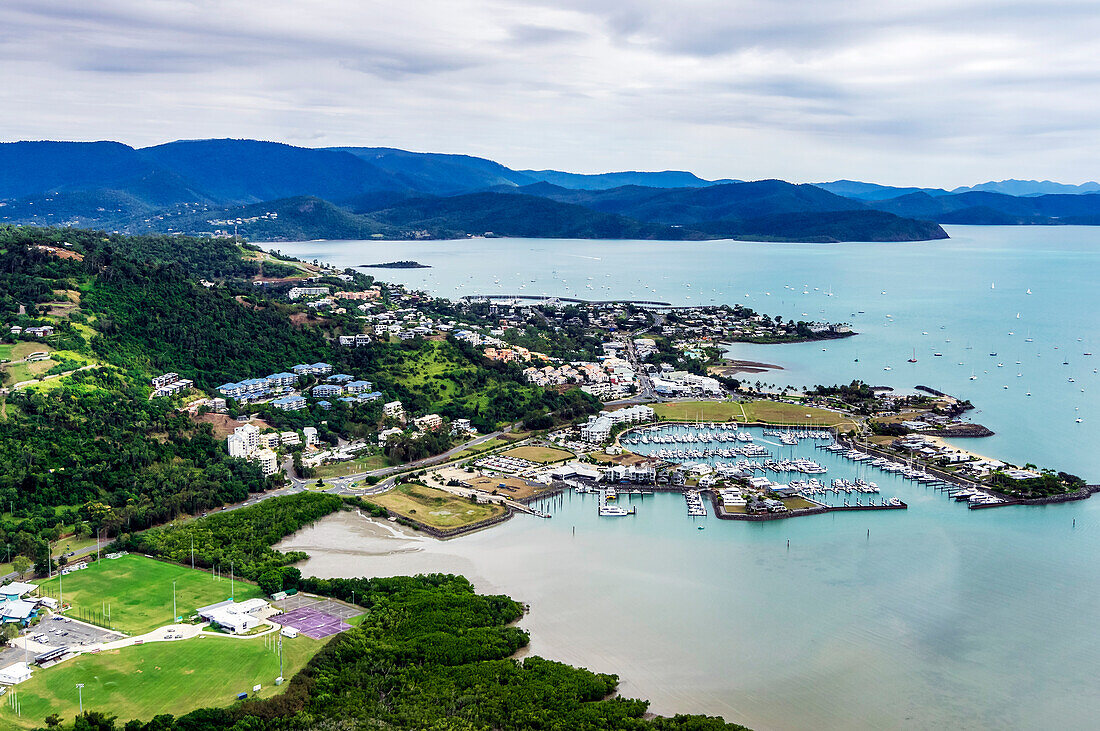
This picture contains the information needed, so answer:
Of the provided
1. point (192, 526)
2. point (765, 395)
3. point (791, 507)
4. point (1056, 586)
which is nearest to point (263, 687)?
point (192, 526)

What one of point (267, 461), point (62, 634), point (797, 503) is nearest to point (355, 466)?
point (267, 461)

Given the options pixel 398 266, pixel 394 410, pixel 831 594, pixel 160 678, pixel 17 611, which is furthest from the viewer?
pixel 398 266

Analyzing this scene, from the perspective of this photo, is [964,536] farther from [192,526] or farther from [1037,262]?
[1037,262]

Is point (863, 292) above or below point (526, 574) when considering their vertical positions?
above

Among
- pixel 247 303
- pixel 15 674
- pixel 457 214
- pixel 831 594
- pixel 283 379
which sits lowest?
pixel 15 674

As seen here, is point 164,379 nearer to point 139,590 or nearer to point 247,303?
point 247,303

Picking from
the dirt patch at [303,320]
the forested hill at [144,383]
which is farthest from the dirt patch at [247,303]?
the dirt patch at [303,320]

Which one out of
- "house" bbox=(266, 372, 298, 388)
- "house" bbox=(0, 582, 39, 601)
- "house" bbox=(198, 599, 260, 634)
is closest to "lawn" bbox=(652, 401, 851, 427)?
"house" bbox=(266, 372, 298, 388)
